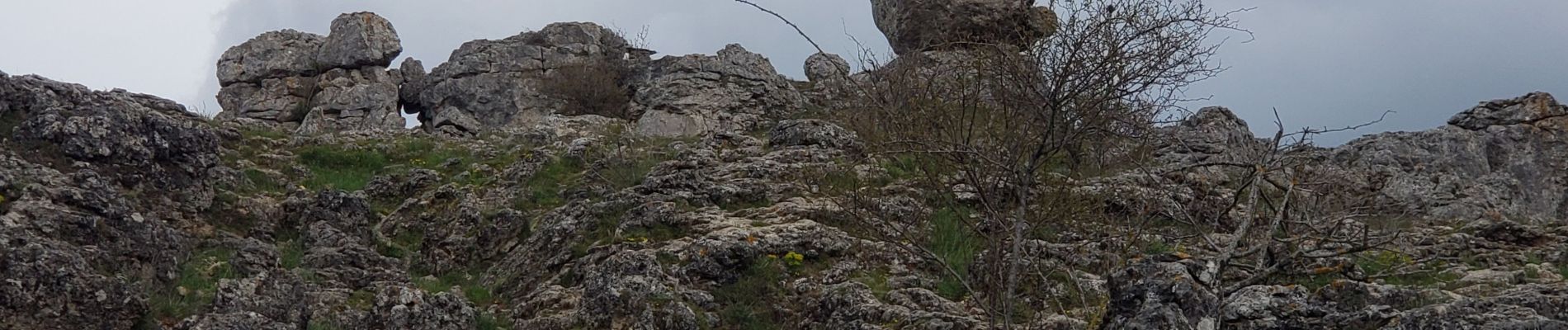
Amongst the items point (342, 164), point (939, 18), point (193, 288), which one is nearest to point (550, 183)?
point (342, 164)

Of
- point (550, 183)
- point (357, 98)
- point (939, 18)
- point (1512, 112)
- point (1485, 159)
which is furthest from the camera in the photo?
point (357, 98)

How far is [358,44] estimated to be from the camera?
1027 inches

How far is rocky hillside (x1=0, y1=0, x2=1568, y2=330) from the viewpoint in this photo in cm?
1027

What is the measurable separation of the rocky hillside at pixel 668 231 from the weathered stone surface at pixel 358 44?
17.8 feet

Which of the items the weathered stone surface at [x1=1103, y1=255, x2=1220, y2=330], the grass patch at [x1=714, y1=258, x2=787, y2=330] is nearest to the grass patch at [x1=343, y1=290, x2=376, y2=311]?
the grass patch at [x1=714, y1=258, x2=787, y2=330]

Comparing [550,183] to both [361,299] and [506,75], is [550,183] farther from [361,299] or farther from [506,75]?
[506,75]

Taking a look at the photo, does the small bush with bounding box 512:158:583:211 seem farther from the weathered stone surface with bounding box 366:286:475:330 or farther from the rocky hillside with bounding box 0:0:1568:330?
the weathered stone surface with bounding box 366:286:475:330

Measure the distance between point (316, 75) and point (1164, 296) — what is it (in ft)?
71.8

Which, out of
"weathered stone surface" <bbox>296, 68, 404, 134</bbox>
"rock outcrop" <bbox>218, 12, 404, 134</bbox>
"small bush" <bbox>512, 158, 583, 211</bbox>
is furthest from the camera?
"rock outcrop" <bbox>218, 12, 404, 134</bbox>

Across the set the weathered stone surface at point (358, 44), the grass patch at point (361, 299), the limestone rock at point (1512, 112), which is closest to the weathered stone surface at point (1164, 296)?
the grass patch at point (361, 299)

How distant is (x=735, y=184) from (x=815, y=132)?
237 cm

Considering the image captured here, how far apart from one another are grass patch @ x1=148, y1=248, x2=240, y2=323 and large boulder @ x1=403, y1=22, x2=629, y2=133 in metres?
10.9

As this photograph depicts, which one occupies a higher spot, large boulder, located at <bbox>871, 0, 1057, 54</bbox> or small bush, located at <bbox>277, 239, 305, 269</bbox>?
large boulder, located at <bbox>871, 0, 1057, 54</bbox>

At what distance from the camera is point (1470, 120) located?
59.2ft
